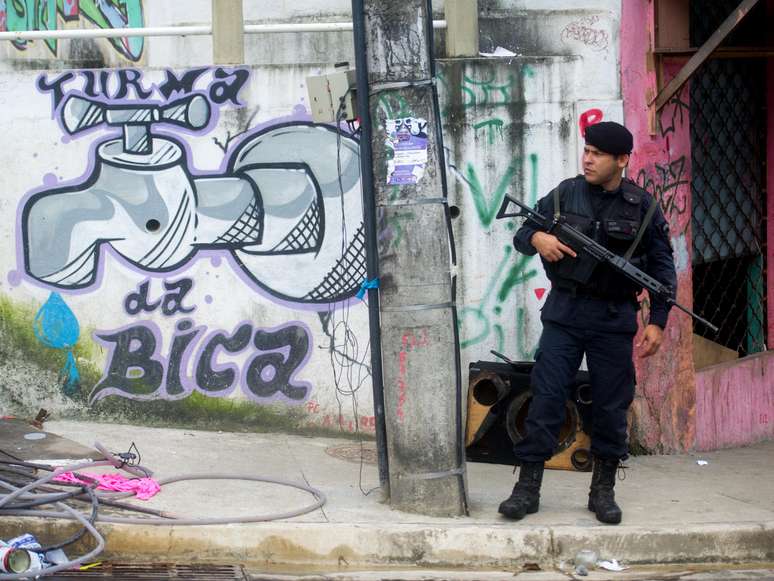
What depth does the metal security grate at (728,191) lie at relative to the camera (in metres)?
7.83

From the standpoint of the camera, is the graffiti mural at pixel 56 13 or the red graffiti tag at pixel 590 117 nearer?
the red graffiti tag at pixel 590 117

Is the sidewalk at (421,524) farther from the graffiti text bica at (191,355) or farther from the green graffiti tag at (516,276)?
the green graffiti tag at (516,276)

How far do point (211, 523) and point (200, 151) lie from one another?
2.83 metres

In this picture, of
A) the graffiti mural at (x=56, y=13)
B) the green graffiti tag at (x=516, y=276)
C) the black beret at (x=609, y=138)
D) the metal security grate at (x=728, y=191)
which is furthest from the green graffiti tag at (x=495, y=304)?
the graffiti mural at (x=56, y=13)

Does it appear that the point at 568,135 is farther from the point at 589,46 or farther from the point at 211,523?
the point at 211,523

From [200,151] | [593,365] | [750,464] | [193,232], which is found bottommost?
[750,464]

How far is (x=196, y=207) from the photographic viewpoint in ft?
23.9

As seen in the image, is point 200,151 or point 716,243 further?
point 716,243

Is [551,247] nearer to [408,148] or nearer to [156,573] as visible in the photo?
[408,148]

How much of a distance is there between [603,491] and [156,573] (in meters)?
2.21

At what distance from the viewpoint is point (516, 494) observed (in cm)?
562

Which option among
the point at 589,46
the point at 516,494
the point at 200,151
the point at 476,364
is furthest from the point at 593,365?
the point at 200,151

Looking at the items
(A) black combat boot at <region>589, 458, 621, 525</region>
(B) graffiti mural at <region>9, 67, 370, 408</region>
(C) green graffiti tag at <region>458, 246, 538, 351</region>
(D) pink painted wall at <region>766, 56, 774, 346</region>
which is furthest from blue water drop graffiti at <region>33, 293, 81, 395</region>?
(D) pink painted wall at <region>766, 56, 774, 346</region>

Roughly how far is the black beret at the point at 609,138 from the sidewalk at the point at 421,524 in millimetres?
1825
